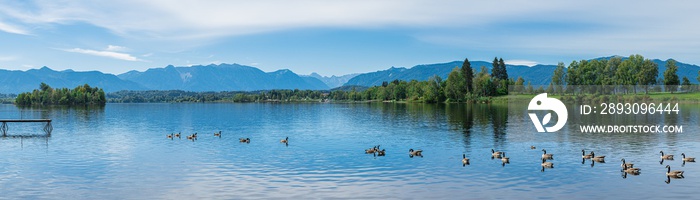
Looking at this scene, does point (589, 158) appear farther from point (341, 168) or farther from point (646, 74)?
point (646, 74)

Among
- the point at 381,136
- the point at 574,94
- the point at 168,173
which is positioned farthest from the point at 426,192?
the point at 574,94

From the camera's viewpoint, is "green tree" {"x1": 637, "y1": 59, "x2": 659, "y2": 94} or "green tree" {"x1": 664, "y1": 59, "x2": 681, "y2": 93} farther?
"green tree" {"x1": 664, "y1": 59, "x2": 681, "y2": 93}

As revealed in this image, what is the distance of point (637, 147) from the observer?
5203cm

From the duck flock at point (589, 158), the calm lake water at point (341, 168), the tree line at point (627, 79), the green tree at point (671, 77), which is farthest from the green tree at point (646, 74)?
the duck flock at point (589, 158)

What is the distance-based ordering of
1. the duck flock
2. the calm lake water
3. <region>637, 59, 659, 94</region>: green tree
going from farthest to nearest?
1. <region>637, 59, 659, 94</region>: green tree
2. the duck flock
3. the calm lake water

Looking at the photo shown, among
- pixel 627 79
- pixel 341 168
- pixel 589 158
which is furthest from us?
pixel 627 79

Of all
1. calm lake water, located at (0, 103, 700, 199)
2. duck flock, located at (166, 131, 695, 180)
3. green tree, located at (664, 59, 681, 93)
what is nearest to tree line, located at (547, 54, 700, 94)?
green tree, located at (664, 59, 681, 93)

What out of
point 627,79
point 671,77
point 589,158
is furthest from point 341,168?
point 671,77

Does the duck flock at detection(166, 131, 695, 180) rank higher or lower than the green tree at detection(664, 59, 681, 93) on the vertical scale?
lower

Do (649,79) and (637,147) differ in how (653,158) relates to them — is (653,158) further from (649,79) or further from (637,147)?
(649,79)

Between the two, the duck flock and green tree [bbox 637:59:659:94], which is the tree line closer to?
green tree [bbox 637:59:659:94]

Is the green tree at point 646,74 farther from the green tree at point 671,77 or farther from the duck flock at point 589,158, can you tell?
the duck flock at point 589,158

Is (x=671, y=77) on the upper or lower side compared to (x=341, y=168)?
upper

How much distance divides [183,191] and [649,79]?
177495 millimetres
